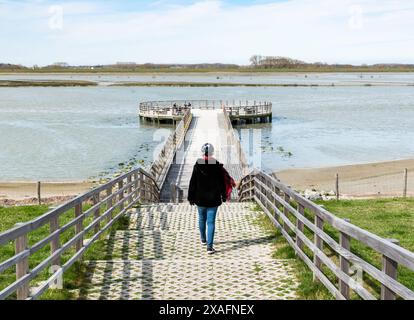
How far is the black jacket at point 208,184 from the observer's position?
8.59m

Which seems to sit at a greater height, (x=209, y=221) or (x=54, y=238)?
(x=54, y=238)

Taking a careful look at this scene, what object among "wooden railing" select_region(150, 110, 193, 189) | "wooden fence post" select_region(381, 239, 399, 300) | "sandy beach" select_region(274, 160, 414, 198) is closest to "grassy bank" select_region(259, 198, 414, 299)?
"wooden fence post" select_region(381, 239, 399, 300)

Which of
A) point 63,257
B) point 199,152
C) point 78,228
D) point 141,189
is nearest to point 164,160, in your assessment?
point 199,152

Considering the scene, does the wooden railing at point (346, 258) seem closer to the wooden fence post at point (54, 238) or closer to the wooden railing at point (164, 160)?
the wooden fence post at point (54, 238)

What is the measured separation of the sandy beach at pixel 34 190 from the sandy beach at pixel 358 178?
36.7ft

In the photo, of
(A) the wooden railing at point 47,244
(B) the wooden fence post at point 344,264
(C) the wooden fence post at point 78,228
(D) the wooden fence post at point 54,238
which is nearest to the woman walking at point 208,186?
(A) the wooden railing at point 47,244

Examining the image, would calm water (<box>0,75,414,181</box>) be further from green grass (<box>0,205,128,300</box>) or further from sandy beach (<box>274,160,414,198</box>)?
green grass (<box>0,205,128,300</box>)

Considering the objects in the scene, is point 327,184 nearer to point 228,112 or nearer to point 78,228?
point 78,228

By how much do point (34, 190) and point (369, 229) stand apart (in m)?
21.6

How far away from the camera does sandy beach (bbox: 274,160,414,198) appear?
90.8ft

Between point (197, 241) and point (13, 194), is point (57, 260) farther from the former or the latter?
point (13, 194)

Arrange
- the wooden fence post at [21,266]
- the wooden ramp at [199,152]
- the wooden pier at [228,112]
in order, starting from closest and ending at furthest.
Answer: the wooden fence post at [21,266], the wooden ramp at [199,152], the wooden pier at [228,112]

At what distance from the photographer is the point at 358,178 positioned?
32.0 metres

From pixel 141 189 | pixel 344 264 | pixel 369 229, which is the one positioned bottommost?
pixel 369 229
